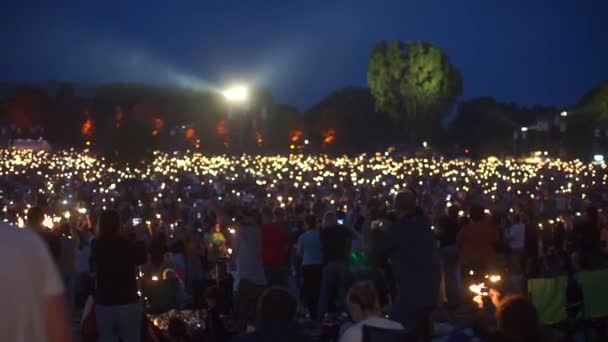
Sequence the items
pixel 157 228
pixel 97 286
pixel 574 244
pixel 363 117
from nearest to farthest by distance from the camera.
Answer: pixel 97 286 < pixel 574 244 < pixel 157 228 < pixel 363 117

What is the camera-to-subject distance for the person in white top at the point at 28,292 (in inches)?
128

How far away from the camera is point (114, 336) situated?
845 cm

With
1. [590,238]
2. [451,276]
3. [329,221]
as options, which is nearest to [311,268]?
[329,221]

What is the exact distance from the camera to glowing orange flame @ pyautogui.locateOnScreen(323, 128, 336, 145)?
4515 inches

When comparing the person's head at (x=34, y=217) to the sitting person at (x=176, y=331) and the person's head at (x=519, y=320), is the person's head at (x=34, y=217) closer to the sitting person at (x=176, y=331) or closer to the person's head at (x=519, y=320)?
the sitting person at (x=176, y=331)

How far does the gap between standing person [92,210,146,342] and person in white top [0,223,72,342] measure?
5.15m

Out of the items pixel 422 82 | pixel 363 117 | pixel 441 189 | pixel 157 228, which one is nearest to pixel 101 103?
pixel 363 117

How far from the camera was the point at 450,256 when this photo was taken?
47.1 feet

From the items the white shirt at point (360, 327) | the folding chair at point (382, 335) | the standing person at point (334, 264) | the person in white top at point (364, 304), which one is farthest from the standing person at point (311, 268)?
the folding chair at point (382, 335)

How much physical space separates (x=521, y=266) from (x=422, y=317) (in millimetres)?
7316

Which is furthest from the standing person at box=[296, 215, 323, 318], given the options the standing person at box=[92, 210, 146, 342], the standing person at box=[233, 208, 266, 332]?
the standing person at box=[92, 210, 146, 342]

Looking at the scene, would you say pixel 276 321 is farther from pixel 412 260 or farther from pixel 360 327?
pixel 412 260

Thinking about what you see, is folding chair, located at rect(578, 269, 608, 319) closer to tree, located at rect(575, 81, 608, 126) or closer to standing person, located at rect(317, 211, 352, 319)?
standing person, located at rect(317, 211, 352, 319)

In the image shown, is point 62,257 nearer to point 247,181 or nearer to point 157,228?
point 157,228
